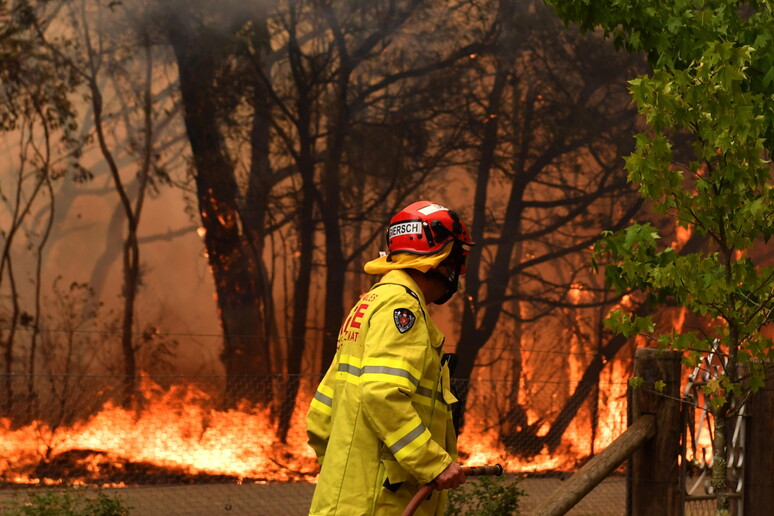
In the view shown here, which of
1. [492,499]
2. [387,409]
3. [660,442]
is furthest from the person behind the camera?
[492,499]

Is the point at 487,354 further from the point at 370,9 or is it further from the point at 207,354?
the point at 370,9

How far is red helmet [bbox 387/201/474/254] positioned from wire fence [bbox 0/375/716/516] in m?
4.65

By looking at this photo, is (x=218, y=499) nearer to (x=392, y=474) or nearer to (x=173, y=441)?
(x=173, y=441)

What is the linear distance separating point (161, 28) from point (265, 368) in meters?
3.03

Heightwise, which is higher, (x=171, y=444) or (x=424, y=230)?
(x=424, y=230)

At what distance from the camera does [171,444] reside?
838cm

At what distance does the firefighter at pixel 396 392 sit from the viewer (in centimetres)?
300

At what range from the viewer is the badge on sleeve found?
3.06 m

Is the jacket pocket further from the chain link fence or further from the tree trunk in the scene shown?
the tree trunk

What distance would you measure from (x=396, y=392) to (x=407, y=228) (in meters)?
0.61

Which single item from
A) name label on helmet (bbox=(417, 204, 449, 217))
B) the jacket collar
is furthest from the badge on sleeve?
name label on helmet (bbox=(417, 204, 449, 217))

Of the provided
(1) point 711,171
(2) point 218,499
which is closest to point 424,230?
(1) point 711,171

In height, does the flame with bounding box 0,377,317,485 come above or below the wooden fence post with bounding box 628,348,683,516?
below

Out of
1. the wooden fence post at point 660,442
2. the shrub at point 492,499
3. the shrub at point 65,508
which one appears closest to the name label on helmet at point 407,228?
the wooden fence post at point 660,442
